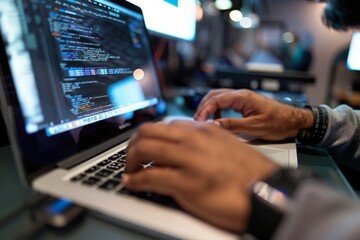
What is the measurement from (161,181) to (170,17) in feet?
2.46

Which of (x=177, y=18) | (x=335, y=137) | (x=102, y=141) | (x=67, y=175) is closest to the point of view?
(x=67, y=175)

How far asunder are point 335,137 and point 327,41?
4151 mm

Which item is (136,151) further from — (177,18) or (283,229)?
(177,18)

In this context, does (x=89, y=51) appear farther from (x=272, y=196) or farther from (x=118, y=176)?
(x=272, y=196)

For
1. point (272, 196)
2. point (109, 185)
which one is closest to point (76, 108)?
point (109, 185)

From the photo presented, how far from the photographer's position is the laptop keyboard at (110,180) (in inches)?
11.6

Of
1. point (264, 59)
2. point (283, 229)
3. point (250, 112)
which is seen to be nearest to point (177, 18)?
point (250, 112)

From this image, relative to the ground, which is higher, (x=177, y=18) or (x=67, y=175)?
(x=177, y=18)

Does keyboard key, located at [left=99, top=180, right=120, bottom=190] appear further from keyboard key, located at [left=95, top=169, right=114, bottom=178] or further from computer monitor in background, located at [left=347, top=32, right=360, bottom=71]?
computer monitor in background, located at [left=347, top=32, right=360, bottom=71]

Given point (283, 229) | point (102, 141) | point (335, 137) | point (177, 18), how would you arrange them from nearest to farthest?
point (283, 229), point (102, 141), point (335, 137), point (177, 18)

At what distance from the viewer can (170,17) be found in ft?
2.85

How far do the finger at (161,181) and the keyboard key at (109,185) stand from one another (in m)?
0.02

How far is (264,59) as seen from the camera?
12.2 ft

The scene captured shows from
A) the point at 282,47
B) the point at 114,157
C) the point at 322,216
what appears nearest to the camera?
the point at 322,216
